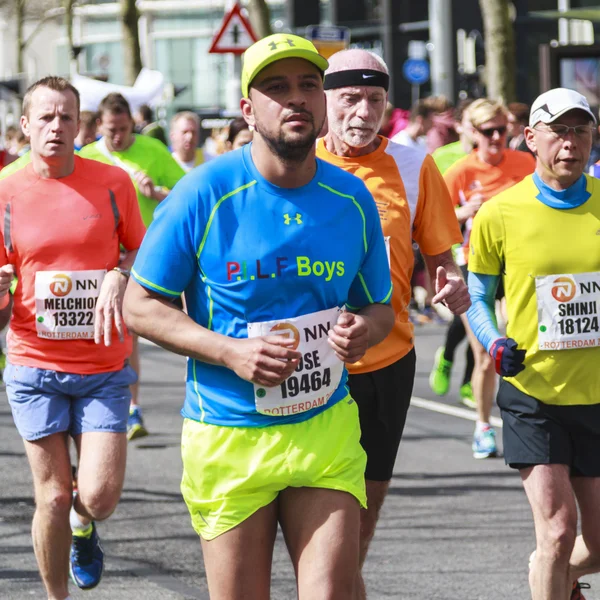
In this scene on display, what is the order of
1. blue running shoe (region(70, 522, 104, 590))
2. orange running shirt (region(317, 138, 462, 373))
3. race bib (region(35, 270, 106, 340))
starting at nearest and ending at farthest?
orange running shirt (region(317, 138, 462, 373))
race bib (region(35, 270, 106, 340))
blue running shoe (region(70, 522, 104, 590))

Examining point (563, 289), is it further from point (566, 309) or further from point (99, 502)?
point (99, 502)

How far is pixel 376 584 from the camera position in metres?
6.50

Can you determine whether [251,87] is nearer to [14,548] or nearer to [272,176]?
[272,176]

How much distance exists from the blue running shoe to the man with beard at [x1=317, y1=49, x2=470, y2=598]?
4.47 feet

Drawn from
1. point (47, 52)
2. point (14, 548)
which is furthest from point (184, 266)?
point (47, 52)

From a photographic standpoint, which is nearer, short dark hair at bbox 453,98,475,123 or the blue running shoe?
the blue running shoe

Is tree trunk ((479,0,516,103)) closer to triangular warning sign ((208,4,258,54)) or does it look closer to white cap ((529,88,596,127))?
triangular warning sign ((208,4,258,54))

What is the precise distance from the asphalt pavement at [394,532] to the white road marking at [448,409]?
0.84ft

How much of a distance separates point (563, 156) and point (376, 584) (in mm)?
2147

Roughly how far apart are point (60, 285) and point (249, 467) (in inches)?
84.7

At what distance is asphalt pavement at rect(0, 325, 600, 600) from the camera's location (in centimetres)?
643

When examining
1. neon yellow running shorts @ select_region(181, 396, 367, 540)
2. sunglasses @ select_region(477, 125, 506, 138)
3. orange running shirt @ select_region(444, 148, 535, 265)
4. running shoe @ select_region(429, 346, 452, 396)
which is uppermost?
sunglasses @ select_region(477, 125, 506, 138)

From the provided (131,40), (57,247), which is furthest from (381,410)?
(131,40)

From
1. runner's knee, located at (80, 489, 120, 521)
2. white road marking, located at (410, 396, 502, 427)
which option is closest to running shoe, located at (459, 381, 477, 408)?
white road marking, located at (410, 396, 502, 427)
